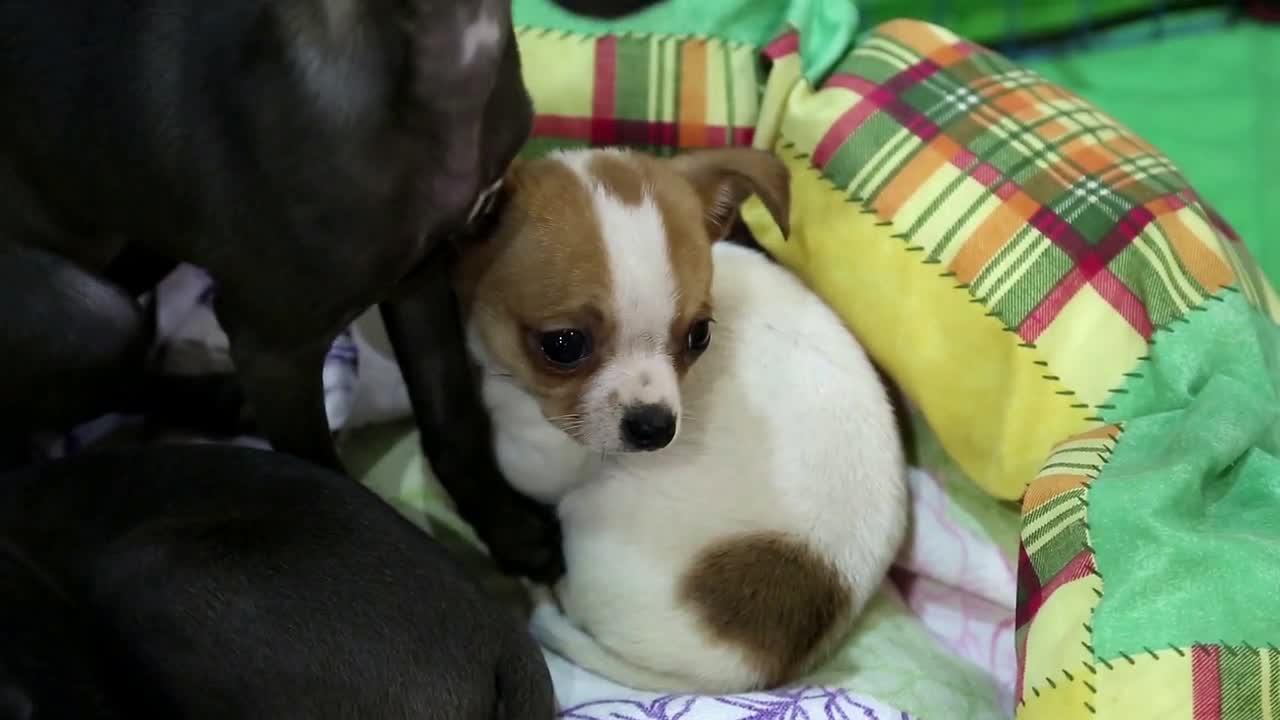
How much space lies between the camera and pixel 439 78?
4.80 ft

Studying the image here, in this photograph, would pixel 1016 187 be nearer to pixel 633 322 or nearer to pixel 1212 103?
pixel 633 322

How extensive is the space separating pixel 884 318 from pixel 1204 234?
0.46 meters

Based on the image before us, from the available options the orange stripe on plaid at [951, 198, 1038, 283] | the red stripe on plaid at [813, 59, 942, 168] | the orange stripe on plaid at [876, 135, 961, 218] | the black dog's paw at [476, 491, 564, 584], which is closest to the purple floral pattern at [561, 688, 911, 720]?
the black dog's paw at [476, 491, 564, 584]

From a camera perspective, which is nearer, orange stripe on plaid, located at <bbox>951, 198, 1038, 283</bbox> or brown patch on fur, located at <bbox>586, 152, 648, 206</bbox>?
brown patch on fur, located at <bbox>586, 152, 648, 206</bbox>

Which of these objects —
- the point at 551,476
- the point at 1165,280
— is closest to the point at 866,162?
the point at 1165,280

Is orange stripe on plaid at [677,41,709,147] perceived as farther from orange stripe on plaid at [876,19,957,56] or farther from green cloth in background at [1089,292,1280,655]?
green cloth in background at [1089,292,1280,655]

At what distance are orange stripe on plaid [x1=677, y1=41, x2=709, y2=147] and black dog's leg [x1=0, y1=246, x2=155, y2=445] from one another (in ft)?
2.94

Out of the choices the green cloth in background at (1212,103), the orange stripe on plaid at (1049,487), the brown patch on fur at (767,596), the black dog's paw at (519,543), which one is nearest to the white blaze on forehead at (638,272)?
the brown patch on fur at (767,596)

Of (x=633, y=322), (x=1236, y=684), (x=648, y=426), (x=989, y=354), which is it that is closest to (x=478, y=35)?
(x=633, y=322)

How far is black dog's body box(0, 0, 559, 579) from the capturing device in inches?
56.4

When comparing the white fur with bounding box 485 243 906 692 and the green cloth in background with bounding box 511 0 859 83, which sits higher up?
the green cloth in background with bounding box 511 0 859 83

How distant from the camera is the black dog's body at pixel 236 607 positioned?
1.40 metres

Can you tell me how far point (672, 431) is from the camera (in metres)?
1.67

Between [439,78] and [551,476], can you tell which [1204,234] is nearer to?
[551,476]
